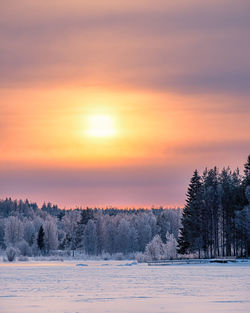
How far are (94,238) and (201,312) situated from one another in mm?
164063

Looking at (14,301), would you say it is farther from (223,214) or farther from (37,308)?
(223,214)

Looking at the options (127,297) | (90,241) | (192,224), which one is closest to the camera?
(127,297)

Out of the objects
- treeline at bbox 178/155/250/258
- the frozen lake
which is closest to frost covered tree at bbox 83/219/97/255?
treeline at bbox 178/155/250/258

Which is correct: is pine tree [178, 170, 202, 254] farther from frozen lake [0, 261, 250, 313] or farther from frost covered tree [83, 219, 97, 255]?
frost covered tree [83, 219, 97, 255]

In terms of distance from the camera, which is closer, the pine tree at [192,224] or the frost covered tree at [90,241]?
the pine tree at [192,224]

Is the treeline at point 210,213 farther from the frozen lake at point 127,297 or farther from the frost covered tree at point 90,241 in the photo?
the frost covered tree at point 90,241

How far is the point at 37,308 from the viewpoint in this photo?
35000mm

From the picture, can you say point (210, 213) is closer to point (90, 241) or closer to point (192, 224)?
point (192, 224)

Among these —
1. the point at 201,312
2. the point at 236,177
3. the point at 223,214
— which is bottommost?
the point at 201,312

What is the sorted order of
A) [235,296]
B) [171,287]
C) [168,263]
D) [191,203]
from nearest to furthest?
[235,296] < [171,287] < [168,263] < [191,203]

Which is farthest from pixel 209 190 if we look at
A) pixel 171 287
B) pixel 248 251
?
pixel 171 287

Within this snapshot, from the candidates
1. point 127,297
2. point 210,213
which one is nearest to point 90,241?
point 210,213

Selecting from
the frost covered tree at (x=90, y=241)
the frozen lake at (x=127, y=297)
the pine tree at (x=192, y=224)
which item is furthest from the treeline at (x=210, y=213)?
the frost covered tree at (x=90, y=241)

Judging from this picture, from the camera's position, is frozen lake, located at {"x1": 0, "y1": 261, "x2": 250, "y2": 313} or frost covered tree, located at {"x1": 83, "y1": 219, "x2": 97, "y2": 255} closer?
frozen lake, located at {"x1": 0, "y1": 261, "x2": 250, "y2": 313}
